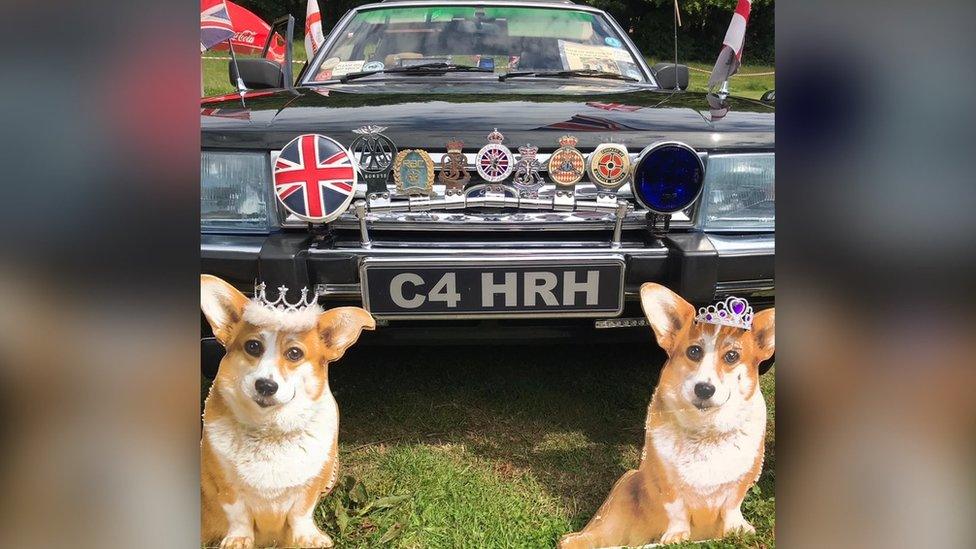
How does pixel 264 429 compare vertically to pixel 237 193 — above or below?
below

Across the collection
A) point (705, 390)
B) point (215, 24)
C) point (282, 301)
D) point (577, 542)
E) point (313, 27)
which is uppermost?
point (313, 27)

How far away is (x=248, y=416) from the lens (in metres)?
1.63

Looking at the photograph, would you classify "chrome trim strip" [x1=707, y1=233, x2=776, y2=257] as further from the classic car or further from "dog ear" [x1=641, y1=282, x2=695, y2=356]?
"dog ear" [x1=641, y1=282, x2=695, y2=356]

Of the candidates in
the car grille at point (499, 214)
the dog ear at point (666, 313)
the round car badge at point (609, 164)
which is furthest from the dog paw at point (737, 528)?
the round car badge at point (609, 164)

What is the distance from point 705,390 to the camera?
168cm

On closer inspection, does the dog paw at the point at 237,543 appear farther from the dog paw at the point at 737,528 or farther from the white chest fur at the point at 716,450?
the dog paw at the point at 737,528

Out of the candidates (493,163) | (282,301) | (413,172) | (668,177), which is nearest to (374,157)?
(413,172)

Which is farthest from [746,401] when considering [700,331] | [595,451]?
[595,451]

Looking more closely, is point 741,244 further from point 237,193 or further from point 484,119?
point 237,193

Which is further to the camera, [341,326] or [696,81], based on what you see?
[696,81]

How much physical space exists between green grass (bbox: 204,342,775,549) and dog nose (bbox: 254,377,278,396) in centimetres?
39

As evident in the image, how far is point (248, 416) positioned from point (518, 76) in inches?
72.3

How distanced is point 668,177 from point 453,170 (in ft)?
1.88
